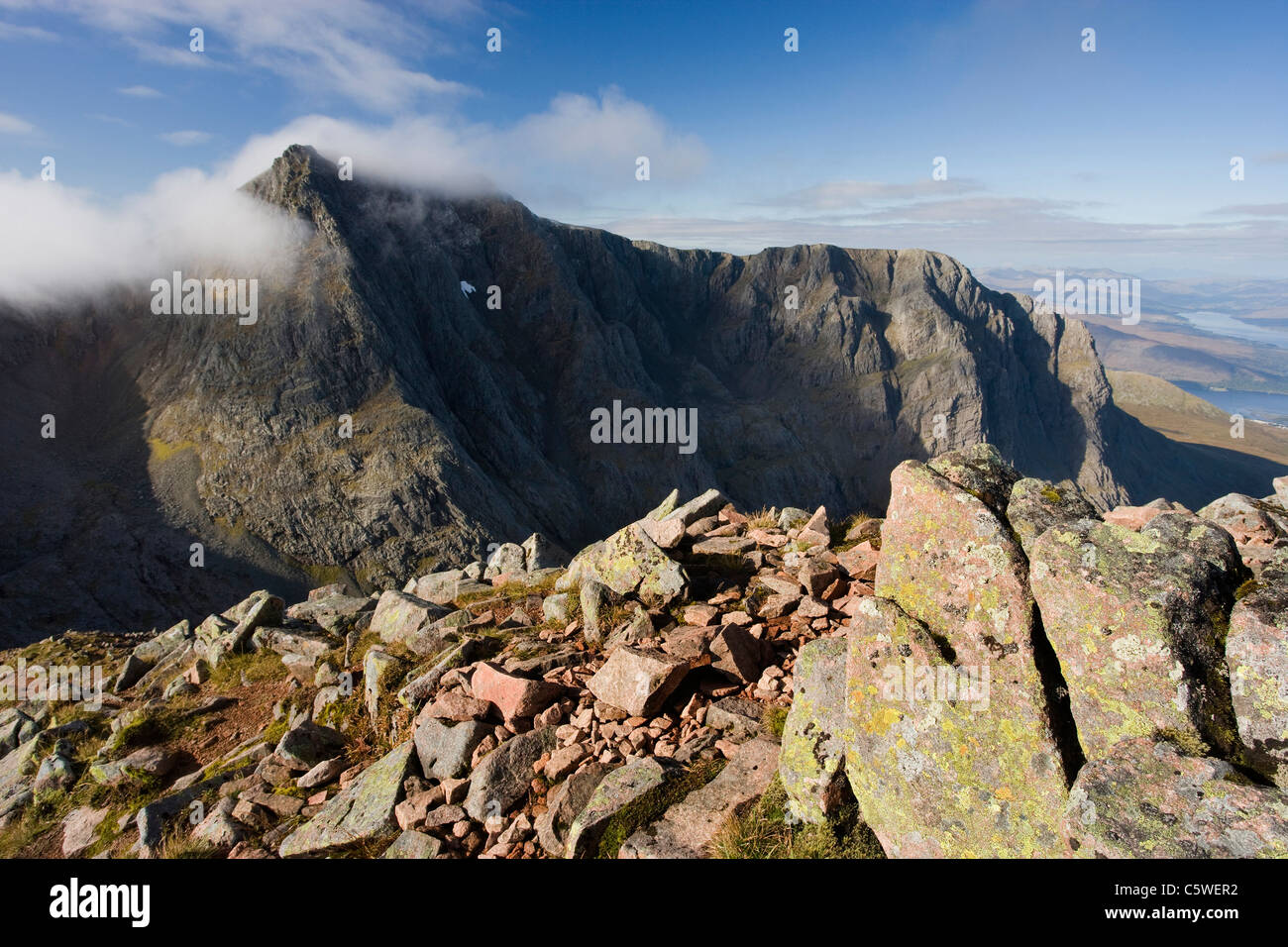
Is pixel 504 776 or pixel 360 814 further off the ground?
pixel 504 776

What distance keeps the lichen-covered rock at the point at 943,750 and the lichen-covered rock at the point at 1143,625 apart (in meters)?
0.47

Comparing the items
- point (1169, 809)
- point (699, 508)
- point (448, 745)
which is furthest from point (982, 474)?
point (699, 508)

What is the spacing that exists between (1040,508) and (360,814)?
9.65 meters

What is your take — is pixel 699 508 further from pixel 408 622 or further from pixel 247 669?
pixel 247 669

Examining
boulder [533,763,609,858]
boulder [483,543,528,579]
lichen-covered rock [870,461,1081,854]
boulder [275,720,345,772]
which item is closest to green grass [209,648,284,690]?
boulder [275,720,345,772]

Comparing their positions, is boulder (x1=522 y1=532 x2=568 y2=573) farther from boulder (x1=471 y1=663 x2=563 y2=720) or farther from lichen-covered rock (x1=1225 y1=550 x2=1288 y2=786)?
lichen-covered rock (x1=1225 y1=550 x2=1288 y2=786)

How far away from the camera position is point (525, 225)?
19025cm

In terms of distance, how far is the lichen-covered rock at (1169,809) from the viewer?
4281 millimetres

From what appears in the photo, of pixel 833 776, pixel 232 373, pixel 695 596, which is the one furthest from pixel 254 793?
pixel 232 373

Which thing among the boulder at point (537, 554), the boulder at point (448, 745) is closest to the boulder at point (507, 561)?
the boulder at point (537, 554)

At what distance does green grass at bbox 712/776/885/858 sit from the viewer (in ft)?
20.0

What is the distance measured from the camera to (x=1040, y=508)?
682 cm
